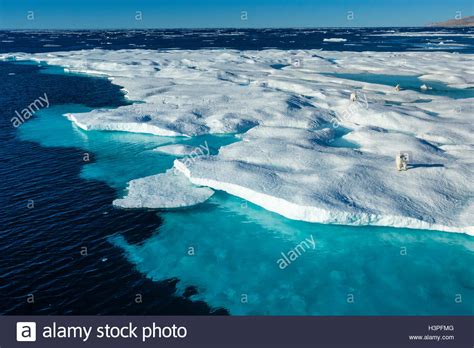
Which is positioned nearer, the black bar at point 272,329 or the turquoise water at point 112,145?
the black bar at point 272,329

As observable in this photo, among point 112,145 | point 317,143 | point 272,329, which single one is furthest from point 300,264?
point 112,145

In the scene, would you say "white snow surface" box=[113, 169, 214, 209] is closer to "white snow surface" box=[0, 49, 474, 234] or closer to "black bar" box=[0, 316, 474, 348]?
"white snow surface" box=[0, 49, 474, 234]

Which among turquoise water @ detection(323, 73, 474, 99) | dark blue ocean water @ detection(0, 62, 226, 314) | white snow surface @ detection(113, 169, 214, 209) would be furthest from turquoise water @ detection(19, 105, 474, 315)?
turquoise water @ detection(323, 73, 474, 99)

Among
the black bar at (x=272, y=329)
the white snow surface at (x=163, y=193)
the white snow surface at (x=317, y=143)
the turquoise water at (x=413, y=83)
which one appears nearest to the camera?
the black bar at (x=272, y=329)

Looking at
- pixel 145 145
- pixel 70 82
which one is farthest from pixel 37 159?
pixel 70 82

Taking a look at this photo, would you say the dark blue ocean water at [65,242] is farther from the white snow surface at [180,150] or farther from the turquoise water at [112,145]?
the white snow surface at [180,150]

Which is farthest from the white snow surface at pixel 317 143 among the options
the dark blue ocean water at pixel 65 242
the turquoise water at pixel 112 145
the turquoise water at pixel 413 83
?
the dark blue ocean water at pixel 65 242

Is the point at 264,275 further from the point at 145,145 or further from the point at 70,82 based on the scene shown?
the point at 70,82

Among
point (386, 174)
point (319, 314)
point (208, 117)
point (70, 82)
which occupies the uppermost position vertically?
point (70, 82)
